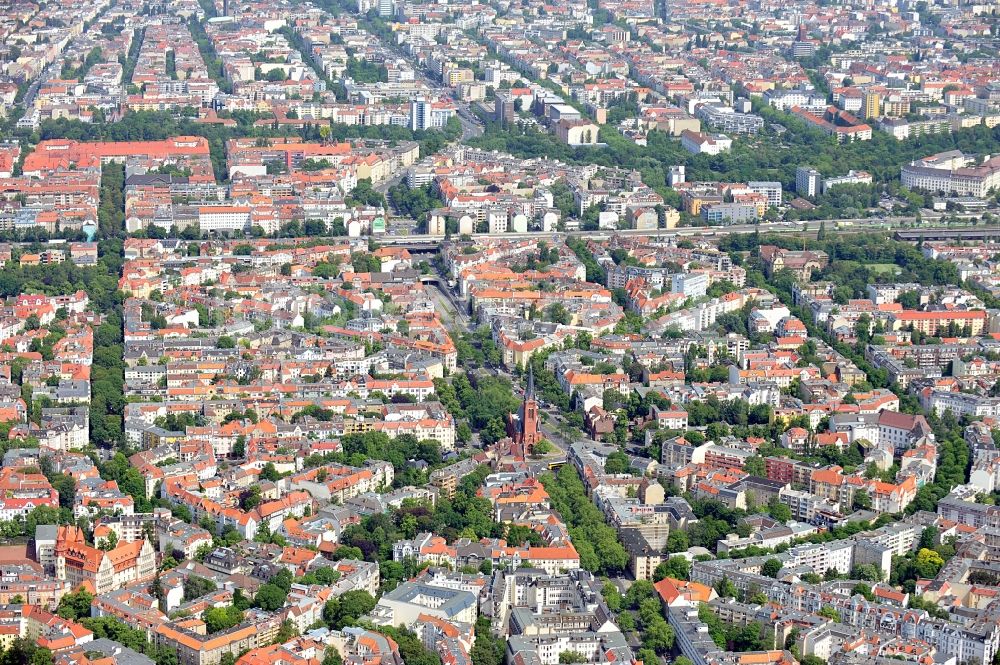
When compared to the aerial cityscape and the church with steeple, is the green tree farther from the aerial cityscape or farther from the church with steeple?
the church with steeple

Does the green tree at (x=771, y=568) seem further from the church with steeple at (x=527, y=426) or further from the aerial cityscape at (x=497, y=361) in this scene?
the church with steeple at (x=527, y=426)

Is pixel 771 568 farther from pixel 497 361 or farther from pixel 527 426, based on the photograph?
pixel 497 361

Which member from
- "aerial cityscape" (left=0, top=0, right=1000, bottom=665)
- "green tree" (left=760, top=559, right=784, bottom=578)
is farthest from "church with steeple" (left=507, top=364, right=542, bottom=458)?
"green tree" (left=760, top=559, right=784, bottom=578)

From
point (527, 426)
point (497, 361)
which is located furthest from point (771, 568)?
point (497, 361)

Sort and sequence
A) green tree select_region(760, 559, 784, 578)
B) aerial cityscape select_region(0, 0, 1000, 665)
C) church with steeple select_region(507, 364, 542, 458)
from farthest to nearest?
1. church with steeple select_region(507, 364, 542, 458)
2. green tree select_region(760, 559, 784, 578)
3. aerial cityscape select_region(0, 0, 1000, 665)

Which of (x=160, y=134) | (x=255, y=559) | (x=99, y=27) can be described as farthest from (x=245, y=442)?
(x=99, y=27)

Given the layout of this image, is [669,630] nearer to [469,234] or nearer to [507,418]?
[507,418]
